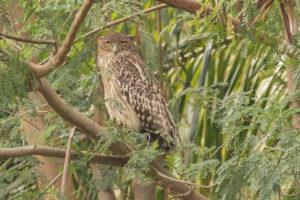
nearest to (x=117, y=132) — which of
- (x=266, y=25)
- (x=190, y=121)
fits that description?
(x=266, y=25)

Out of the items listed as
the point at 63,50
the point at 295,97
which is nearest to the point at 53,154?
the point at 63,50

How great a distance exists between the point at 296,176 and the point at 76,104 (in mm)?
1055

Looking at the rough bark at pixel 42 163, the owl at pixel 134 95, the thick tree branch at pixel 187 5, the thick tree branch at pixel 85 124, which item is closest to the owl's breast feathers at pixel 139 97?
the owl at pixel 134 95

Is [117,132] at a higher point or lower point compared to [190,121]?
higher

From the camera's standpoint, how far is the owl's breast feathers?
431cm

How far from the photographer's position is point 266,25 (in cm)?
268

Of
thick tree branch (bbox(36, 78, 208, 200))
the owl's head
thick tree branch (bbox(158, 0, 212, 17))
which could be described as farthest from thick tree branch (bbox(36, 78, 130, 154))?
the owl's head

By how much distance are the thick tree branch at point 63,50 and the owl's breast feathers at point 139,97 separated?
1746mm

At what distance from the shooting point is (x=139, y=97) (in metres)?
4.46

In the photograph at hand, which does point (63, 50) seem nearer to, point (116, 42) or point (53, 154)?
point (53, 154)

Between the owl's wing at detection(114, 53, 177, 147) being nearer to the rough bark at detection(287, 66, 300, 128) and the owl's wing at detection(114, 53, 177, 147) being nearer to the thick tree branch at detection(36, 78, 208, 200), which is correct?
the thick tree branch at detection(36, 78, 208, 200)

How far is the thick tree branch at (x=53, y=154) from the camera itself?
278 centimetres

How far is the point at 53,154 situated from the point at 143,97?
5.24 feet

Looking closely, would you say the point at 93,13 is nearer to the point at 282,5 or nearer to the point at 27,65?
the point at 27,65
